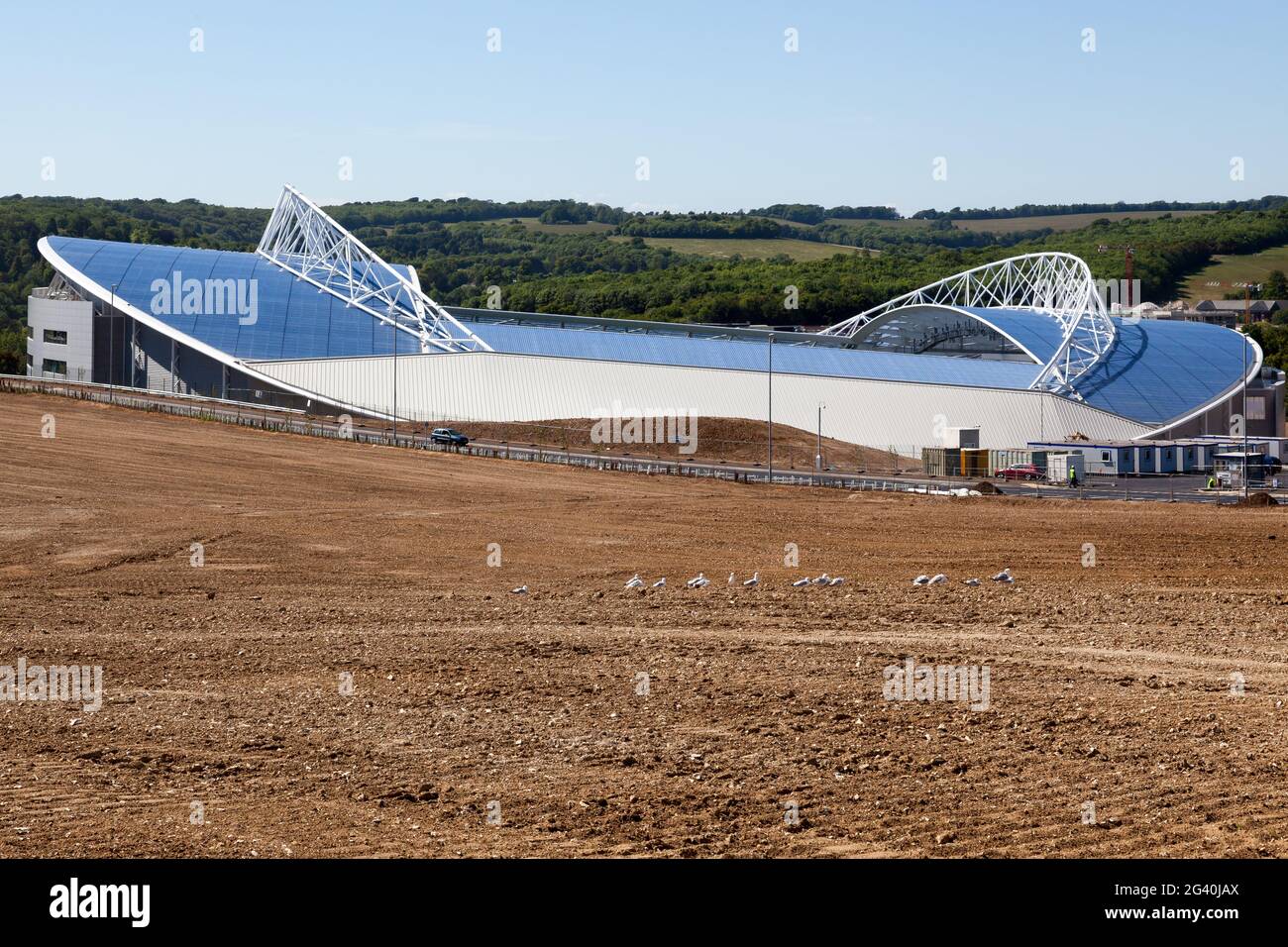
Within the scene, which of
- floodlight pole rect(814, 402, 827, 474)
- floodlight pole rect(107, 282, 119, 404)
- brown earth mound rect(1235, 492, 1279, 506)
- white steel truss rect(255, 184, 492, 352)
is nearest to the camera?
brown earth mound rect(1235, 492, 1279, 506)

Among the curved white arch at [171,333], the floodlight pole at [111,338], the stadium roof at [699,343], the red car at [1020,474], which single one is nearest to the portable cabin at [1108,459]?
the red car at [1020,474]

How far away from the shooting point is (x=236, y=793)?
13891 millimetres

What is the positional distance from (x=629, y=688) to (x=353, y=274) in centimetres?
7729

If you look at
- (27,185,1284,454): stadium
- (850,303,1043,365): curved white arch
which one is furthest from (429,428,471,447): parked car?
(850,303,1043,365): curved white arch

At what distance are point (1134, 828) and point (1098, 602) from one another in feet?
49.4

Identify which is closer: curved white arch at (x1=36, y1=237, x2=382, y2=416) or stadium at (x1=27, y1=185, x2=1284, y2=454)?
stadium at (x1=27, y1=185, x2=1284, y2=454)

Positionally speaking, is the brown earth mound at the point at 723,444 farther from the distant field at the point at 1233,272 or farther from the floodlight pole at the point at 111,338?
the distant field at the point at 1233,272

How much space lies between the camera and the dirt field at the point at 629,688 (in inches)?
510

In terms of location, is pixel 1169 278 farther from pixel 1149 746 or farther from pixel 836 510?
pixel 1149 746

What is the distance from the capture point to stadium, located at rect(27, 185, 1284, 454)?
244 feet

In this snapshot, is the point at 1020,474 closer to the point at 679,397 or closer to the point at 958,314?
the point at 679,397

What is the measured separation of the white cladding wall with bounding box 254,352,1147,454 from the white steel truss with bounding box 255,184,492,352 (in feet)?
14.6

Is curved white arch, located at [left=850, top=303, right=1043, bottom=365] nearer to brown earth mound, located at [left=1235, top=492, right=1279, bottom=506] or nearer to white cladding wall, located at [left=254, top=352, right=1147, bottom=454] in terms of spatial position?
white cladding wall, located at [left=254, top=352, right=1147, bottom=454]
